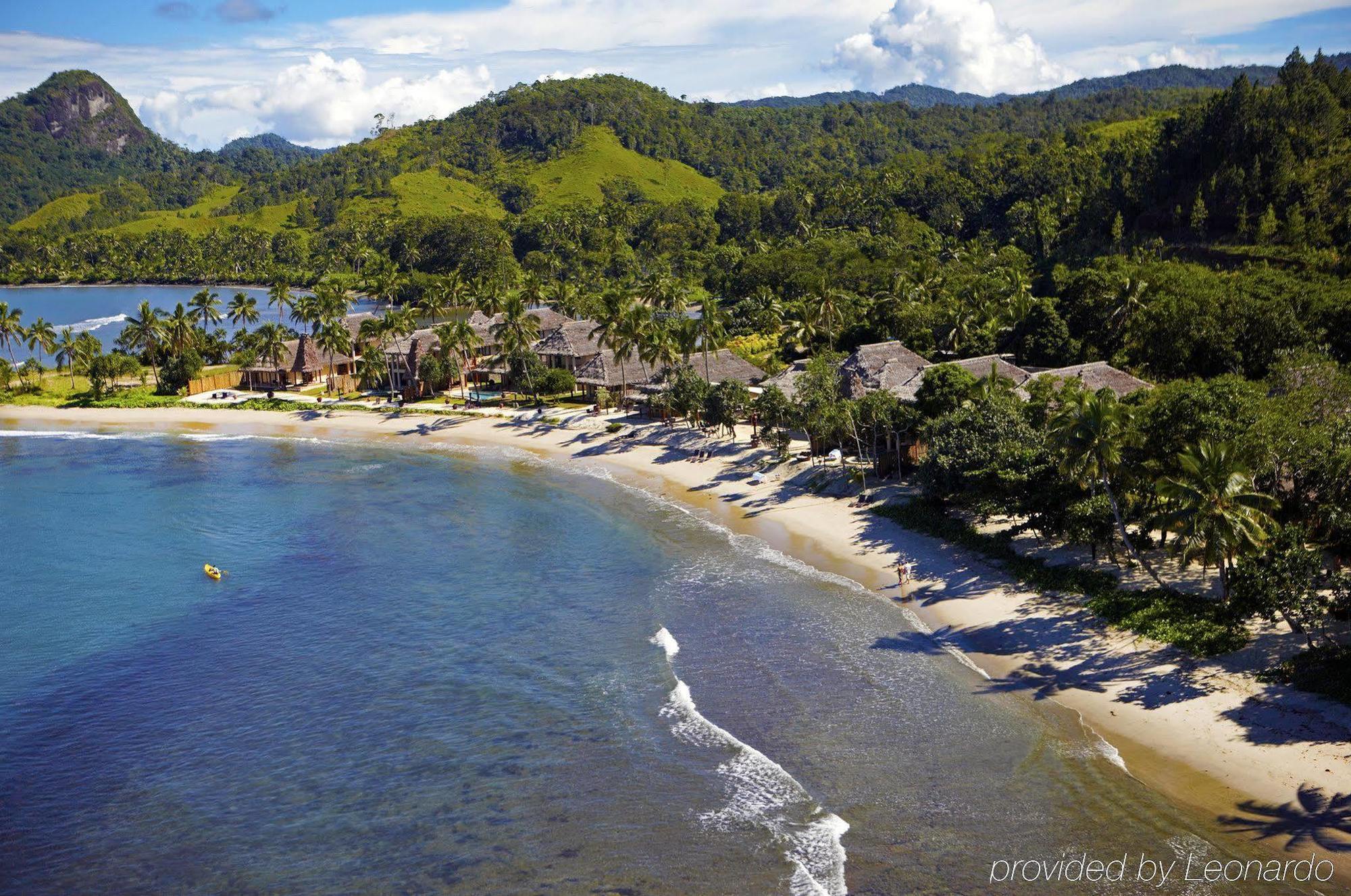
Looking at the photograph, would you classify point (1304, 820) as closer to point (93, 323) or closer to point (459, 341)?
point (459, 341)

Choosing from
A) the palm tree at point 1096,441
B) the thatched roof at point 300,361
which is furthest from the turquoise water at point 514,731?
the thatched roof at point 300,361

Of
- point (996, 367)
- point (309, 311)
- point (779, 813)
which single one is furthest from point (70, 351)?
point (779, 813)

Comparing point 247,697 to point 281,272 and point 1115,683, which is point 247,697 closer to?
point 1115,683

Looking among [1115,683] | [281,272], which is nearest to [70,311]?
[281,272]

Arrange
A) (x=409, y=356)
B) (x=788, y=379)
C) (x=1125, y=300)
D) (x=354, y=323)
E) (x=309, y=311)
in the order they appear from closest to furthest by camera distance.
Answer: (x=788, y=379)
(x=1125, y=300)
(x=409, y=356)
(x=354, y=323)
(x=309, y=311)

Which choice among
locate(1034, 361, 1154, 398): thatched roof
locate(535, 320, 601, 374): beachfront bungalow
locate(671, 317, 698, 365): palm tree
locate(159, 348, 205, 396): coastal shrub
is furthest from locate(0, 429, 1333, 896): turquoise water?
locate(159, 348, 205, 396): coastal shrub

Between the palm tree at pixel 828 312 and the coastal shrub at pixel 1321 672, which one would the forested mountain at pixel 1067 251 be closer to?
the palm tree at pixel 828 312

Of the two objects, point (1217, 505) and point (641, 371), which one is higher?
point (641, 371)
